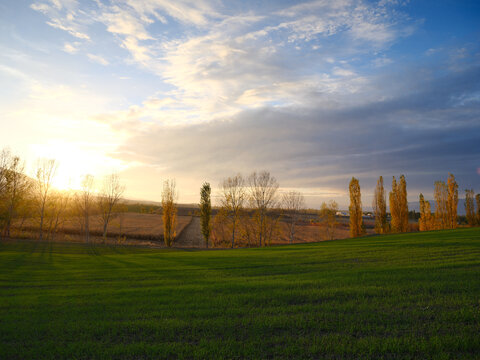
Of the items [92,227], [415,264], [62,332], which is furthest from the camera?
[92,227]

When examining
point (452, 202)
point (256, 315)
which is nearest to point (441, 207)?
point (452, 202)

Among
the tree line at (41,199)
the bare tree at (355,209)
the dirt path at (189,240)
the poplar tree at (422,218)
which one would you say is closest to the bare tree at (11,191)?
the tree line at (41,199)

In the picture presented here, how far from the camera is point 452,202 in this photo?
47.4m

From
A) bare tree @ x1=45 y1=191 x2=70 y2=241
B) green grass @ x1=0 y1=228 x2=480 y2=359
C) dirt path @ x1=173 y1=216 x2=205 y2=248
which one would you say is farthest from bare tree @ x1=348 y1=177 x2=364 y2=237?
bare tree @ x1=45 y1=191 x2=70 y2=241

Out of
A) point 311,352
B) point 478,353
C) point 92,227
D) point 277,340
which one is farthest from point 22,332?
point 92,227

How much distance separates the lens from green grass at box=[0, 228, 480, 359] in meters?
4.83

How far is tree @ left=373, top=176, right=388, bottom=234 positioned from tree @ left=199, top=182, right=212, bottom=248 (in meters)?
29.3

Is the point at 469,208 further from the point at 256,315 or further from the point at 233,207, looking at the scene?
the point at 256,315

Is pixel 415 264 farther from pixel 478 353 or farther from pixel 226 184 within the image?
pixel 226 184

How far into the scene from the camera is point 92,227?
2250 inches

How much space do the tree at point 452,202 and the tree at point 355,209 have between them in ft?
53.2

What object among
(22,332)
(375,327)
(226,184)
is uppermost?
(226,184)

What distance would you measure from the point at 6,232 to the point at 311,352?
141 feet

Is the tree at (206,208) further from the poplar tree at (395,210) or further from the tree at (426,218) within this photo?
the tree at (426,218)
